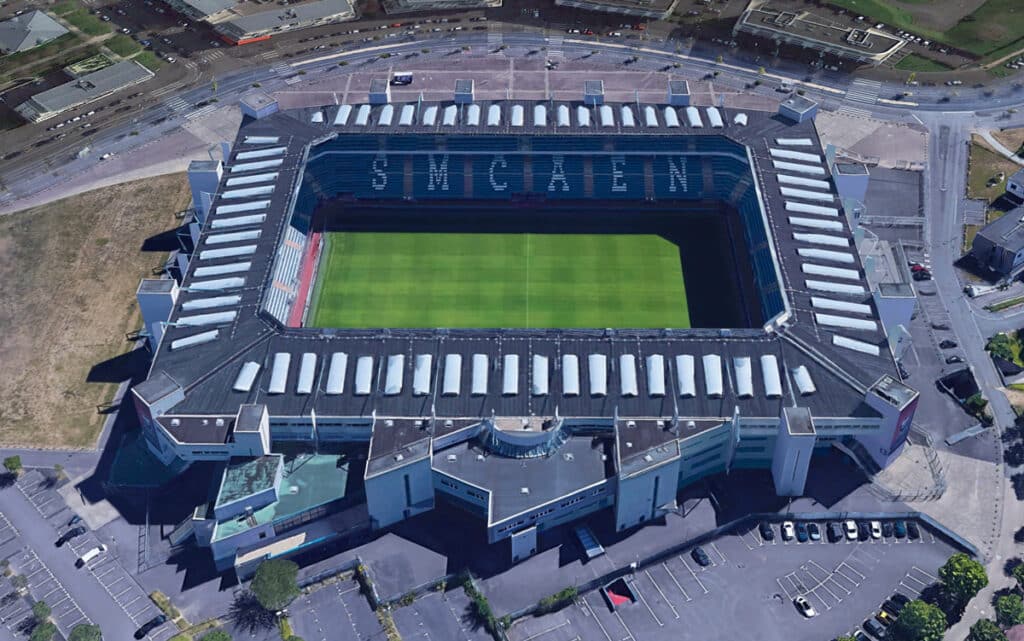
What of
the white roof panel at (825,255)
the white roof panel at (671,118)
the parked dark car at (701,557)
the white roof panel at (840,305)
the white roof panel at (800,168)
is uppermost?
the white roof panel at (671,118)

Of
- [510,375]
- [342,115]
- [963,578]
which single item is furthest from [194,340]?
[963,578]

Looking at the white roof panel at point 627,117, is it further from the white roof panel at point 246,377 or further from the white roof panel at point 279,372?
the white roof panel at point 246,377

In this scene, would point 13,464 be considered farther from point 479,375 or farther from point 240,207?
point 479,375

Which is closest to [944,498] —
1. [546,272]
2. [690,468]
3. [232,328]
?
[690,468]

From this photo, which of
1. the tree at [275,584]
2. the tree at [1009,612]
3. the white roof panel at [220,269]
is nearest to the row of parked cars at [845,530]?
the tree at [1009,612]

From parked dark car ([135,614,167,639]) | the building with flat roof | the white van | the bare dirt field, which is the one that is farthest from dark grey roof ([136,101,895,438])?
the building with flat roof

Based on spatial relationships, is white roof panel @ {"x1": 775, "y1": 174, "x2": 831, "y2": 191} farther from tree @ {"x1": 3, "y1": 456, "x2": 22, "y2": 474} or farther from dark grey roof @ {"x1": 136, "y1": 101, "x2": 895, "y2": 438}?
tree @ {"x1": 3, "y1": 456, "x2": 22, "y2": 474}
